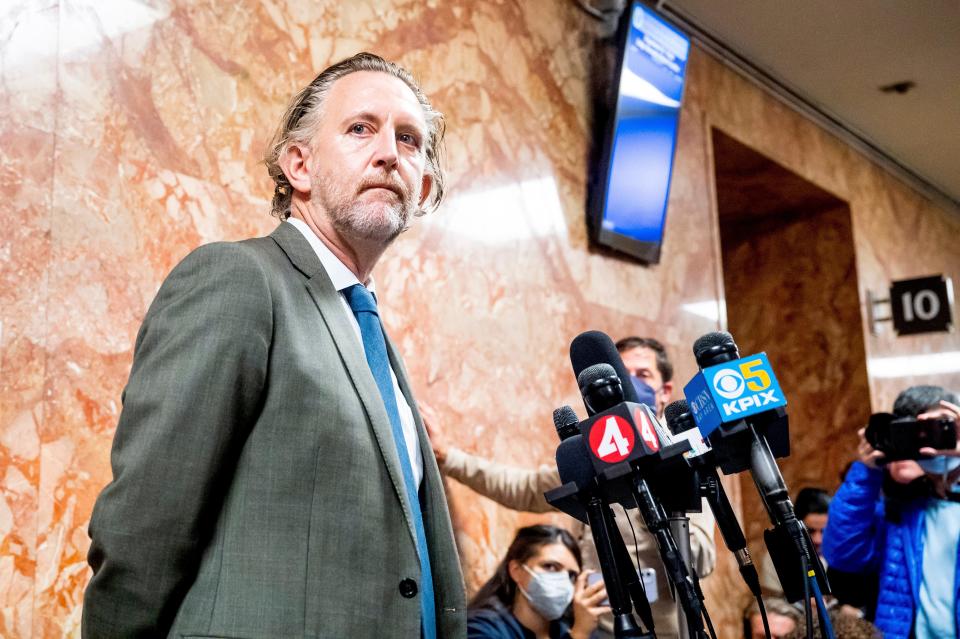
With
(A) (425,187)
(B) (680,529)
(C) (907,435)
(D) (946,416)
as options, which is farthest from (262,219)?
(D) (946,416)

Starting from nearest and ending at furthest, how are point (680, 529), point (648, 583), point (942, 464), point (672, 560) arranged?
point (672, 560)
point (680, 529)
point (648, 583)
point (942, 464)

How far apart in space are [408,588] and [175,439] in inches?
17.5

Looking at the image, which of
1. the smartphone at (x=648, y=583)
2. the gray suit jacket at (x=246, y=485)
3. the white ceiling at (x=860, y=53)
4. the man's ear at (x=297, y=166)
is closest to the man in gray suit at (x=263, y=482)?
the gray suit jacket at (x=246, y=485)

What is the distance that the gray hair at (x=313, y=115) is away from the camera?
2188mm

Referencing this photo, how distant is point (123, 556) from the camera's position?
147 centimetres

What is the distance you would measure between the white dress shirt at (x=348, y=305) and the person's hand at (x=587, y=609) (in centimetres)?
176

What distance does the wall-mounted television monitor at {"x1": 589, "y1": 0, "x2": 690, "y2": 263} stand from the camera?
5246mm

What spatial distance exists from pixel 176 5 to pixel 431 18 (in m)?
1.37

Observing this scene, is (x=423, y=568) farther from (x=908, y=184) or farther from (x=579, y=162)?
(x=908, y=184)

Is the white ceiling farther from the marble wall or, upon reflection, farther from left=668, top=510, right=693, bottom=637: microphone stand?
left=668, top=510, right=693, bottom=637: microphone stand

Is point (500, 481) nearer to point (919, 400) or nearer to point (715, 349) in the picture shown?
point (919, 400)

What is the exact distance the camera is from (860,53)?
7.29 meters

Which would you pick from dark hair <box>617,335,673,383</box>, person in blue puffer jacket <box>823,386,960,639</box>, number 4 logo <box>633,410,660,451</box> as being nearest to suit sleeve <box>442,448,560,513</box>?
dark hair <box>617,335,673,383</box>

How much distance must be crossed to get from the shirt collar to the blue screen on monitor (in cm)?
331
